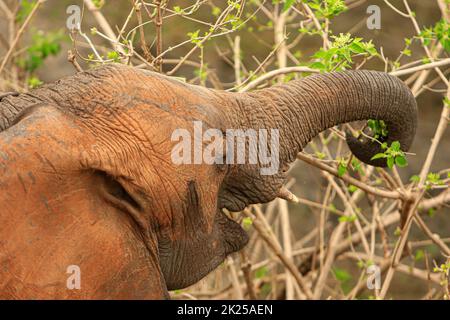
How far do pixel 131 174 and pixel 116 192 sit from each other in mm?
67

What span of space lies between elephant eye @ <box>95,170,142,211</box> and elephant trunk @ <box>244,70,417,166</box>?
0.59 metres

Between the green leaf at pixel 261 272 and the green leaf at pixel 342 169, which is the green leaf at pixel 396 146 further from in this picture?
the green leaf at pixel 261 272

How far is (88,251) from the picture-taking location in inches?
111

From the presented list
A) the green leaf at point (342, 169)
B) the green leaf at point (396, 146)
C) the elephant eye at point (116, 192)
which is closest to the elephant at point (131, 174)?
the elephant eye at point (116, 192)

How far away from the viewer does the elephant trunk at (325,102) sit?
3.38 m

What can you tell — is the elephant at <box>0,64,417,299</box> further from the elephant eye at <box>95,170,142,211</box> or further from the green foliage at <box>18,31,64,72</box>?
the green foliage at <box>18,31,64,72</box>

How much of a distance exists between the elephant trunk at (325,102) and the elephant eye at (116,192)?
59 centimetres

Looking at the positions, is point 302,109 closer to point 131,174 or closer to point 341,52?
point 341,52

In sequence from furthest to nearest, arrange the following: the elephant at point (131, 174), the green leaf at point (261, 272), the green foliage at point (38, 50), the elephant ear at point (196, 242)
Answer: the green foliage at point (38, 50)
the green leaf at point (261, 272)
the elephant ear at point (196, 242)
the elephant at point (131, 174)

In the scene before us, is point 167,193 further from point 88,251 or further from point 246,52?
point 246,52

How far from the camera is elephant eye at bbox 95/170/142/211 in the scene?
291cm

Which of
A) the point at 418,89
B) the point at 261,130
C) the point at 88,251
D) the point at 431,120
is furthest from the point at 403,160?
the point at 431,120

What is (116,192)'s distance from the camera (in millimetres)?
2955

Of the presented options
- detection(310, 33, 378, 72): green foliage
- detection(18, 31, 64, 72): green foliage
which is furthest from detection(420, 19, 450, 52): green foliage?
detection(18, 31, 64, 72): green foliage
